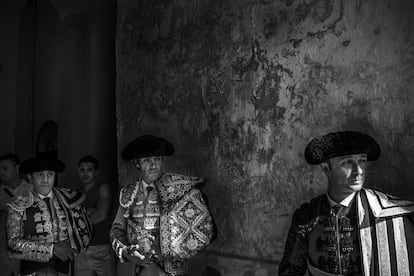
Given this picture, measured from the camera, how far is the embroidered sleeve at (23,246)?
14.1ft

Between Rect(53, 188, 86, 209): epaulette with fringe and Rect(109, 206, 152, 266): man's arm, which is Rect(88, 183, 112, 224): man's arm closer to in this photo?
Rect(53, 188, 86, 209): epaulette with fringe

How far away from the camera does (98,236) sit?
567 cm

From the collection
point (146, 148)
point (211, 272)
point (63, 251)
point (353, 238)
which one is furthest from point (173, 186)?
point (353, 238)

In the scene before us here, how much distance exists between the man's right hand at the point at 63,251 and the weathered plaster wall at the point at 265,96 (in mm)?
1175

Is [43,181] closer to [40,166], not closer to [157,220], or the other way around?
[40,166]

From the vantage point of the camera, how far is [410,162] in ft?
10.2

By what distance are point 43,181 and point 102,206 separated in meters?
1.27

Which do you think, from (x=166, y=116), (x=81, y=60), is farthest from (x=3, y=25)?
(x=166, y=116)

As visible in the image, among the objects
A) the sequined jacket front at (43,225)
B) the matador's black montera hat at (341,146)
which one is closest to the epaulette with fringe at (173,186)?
the sequined jacket front at (43,225)

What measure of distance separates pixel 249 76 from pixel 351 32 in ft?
3.60

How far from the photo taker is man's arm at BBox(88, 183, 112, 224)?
565cm

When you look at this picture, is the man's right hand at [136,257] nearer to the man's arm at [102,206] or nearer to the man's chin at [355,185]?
the man's arm at [102,206]

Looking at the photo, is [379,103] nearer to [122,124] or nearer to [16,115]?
[122,124]

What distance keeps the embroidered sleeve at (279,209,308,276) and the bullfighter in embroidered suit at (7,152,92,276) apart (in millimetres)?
2176
